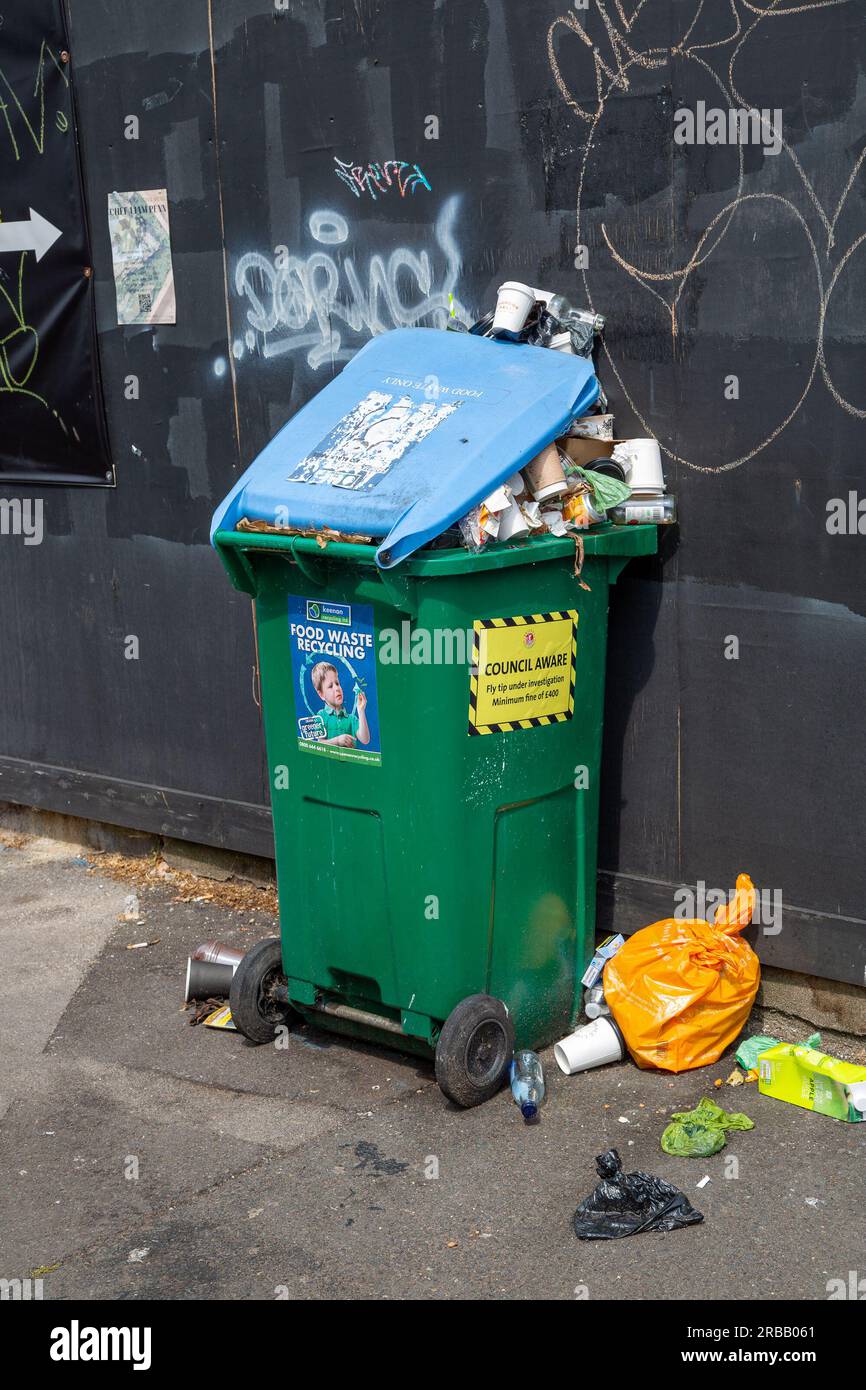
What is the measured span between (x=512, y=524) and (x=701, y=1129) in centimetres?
173

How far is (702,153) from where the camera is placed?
4.37 meters

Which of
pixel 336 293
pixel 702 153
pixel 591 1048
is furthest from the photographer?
pixel 336 293

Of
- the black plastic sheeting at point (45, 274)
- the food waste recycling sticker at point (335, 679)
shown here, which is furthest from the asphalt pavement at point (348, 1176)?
the black plastic sheeting at point (45, 274)

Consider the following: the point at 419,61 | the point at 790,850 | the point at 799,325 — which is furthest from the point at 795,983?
the point at 419,61

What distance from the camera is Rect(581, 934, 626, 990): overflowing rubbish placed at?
183 inches

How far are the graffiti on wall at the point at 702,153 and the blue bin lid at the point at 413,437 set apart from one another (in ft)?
1.38

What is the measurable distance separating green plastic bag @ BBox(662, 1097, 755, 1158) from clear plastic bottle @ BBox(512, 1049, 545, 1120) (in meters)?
0.38

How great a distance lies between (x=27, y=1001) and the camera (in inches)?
209

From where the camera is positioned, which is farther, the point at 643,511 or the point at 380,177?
the point at 380,177

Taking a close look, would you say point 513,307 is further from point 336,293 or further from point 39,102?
point 39,102

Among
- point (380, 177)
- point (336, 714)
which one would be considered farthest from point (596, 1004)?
point (380, 177)

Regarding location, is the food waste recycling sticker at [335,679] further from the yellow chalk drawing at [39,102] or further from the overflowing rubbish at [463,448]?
the yellow chalk drawing at [39,102]

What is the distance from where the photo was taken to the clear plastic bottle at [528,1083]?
423 centimetres

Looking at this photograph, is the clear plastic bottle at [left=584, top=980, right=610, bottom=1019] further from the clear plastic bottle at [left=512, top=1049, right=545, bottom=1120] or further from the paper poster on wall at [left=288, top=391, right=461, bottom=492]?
the paper poster on wall at [left=288, top=391, right=461, bottom=492]
